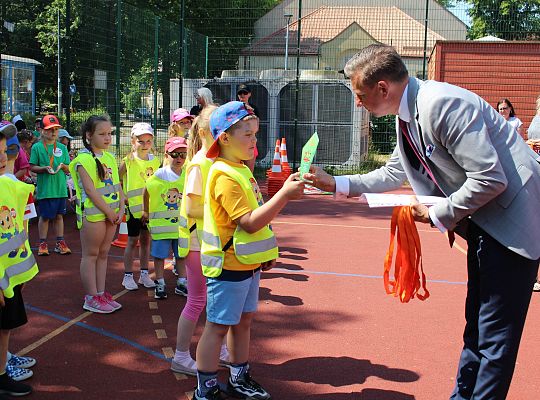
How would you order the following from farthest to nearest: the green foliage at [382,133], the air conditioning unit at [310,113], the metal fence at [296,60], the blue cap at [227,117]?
the green foliage at [382,133] < the air conditioning unit at [310,113] < the metal fence at [296,60] < the blue cap at [227,117]

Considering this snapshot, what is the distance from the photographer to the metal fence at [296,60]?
13.4 metres

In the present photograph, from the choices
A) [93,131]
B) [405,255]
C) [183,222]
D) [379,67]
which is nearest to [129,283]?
[93,131]

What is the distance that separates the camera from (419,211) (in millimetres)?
2996

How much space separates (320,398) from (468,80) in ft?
47.7

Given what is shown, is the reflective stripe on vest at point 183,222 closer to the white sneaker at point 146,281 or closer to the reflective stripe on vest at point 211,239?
the reflective stripe on vest at point 211,239

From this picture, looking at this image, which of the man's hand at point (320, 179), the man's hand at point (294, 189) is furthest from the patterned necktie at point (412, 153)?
the man's hand at point (294, 189)

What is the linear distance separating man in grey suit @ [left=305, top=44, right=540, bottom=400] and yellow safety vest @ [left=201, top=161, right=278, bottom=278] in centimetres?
86

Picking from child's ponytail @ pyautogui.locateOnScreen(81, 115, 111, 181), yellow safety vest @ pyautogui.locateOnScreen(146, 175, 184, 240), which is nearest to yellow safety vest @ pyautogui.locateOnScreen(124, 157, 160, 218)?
yellow safety vest @ pyautogui.locateOnScreen(146, 175, 184, 240)

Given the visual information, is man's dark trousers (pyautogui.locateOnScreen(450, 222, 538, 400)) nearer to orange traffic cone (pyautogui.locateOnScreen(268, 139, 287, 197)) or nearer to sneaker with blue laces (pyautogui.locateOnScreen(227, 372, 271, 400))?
sneaker with blue laces (pyautogui.locateOnScreen(227, 372, 271, 400))

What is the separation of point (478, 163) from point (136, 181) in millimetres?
4387

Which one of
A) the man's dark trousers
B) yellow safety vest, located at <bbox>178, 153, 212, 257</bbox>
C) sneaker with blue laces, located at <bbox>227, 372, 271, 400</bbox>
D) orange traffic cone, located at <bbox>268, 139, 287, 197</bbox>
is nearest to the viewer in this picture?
the man's dark trousers

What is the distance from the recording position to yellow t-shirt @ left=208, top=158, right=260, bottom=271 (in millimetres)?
3467

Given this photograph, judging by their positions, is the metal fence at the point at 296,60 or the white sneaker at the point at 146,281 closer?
the white sneaker at the point at 146,281

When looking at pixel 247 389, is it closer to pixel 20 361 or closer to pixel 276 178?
pixel 20 361
